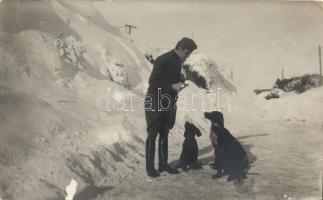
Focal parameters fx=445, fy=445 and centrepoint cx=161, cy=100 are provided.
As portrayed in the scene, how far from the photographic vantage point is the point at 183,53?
246 centimetres

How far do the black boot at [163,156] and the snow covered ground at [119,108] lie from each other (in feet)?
0.11

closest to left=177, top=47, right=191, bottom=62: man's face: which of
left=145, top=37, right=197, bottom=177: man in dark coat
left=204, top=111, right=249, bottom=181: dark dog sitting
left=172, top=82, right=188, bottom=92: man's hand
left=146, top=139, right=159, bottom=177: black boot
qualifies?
left=145, top=37, right=197, bottom=177: man in dark coat

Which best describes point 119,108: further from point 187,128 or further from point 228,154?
point 228,154

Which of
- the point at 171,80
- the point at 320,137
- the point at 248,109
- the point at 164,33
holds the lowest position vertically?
the point at 320,137

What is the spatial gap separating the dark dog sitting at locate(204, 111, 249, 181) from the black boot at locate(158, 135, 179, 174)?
236 mm

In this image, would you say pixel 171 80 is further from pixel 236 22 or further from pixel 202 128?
pixel 236 22

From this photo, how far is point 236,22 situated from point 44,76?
3.67 feet

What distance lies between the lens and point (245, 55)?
8.27ft

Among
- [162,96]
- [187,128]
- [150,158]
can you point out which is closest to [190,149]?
[187,128]

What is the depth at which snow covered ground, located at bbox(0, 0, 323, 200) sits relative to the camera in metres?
2.28

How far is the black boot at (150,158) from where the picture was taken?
7.68 ft

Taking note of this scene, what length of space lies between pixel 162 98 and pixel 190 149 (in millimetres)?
314

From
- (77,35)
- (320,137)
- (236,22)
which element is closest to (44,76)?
Answer: (77,35)

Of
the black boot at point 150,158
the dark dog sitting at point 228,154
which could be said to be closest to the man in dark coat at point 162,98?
the black boot at point 150,158
